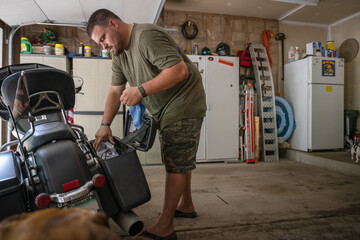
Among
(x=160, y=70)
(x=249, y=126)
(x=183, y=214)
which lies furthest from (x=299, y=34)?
(x=183, y=214)

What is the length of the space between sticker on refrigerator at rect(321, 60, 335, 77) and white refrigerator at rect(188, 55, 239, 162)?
1.56m

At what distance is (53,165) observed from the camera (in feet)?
3.38

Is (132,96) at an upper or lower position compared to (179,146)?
upper

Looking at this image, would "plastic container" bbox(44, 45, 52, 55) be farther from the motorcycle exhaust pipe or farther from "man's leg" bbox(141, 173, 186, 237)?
the motorcycle exhaust pipe

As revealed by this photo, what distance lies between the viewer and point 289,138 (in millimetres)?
4891

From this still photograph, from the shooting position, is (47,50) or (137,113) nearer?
(137,113)

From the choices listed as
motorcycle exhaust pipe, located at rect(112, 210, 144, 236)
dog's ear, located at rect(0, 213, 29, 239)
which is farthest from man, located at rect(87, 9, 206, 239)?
dog's ear, located at rect(0, 213, 29, 239)

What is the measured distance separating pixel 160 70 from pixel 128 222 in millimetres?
895

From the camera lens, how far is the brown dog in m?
0.45

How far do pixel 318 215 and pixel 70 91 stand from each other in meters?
2.05

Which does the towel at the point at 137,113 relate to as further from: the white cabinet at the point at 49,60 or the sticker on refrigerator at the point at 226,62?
the sticker on refrigerator at the point at 226,62

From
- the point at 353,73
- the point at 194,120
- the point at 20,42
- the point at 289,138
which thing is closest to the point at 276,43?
the point at 353,73

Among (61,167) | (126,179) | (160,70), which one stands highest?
(160,70)

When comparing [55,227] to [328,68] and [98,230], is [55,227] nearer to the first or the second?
[98,230]
